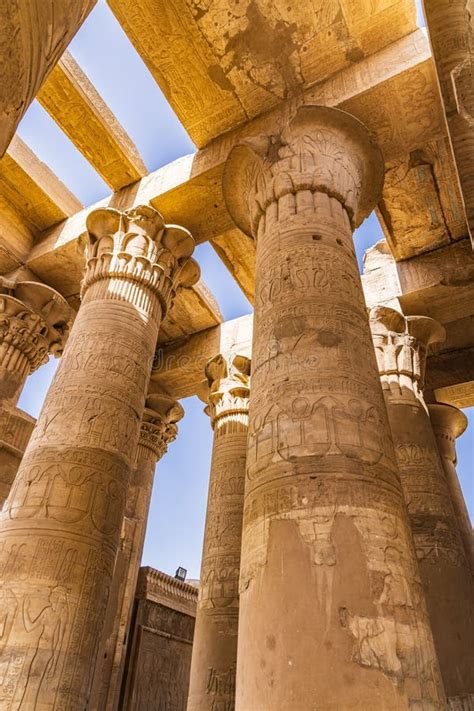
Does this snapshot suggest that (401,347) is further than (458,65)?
Yes

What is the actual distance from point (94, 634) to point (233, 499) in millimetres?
3075

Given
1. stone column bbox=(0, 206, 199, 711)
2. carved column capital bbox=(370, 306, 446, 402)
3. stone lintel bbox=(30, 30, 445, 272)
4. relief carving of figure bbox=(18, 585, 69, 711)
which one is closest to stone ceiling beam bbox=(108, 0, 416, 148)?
stone lintel bbox=(30, 30, 445, 272)

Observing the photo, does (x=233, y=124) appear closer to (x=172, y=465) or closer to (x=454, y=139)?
(x=454, y=139)

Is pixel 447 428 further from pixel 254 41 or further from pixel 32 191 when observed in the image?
pixel 32 191

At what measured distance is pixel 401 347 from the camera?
700 cm

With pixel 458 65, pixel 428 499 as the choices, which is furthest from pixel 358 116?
pixel 428 499

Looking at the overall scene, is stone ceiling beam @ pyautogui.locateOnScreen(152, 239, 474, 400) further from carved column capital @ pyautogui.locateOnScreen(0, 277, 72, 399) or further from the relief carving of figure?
the relief carving of figure

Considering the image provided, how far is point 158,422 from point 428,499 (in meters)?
5.23

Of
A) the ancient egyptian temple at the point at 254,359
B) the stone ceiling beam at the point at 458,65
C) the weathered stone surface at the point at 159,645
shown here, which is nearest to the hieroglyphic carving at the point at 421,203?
the ancient egyptian temple at the point at 254,359

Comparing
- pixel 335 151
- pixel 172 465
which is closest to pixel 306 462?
pixel 335 151

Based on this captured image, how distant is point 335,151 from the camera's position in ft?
16.4

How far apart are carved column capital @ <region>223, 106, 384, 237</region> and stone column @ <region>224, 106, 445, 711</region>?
0.52 feet

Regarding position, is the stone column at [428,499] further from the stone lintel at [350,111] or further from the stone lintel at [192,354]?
the stone lintel at [192,354]

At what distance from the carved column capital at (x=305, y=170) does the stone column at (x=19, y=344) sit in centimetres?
372
